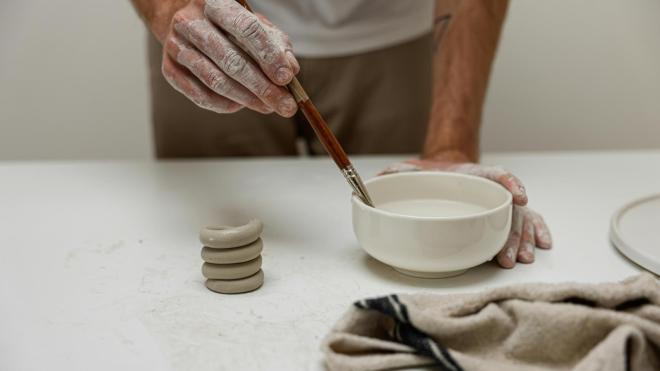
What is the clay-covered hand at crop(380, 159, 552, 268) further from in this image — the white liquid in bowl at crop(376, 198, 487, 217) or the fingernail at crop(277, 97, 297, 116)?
the fingernail at crop(277, 97, 297, 116)

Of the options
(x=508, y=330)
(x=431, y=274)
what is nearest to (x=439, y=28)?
(x=431, y=274)

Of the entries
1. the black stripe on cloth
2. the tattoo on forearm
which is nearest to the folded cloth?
the black stripe on cloth

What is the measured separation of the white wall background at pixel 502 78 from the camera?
1.85 meters

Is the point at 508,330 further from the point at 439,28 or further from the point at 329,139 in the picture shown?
the point at 439,28

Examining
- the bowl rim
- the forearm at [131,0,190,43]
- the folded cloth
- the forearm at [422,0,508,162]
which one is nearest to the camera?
the folded cloth

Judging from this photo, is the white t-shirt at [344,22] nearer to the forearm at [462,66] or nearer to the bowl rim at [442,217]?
the forearm at [462,66]

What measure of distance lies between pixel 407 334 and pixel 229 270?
0.75 ft

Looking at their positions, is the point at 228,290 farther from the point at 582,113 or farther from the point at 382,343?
the point at 582,113

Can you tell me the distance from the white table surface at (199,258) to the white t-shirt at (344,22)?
272 millimetres

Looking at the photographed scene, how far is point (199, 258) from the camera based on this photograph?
822 millimetres

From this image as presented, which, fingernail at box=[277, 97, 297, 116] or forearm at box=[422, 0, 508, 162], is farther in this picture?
forearm at box=[422, 0, 508, 162]

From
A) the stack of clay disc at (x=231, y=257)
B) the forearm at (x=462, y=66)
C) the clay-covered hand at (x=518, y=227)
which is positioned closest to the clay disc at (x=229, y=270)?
the stack of clay disc at (x=231, y=257)

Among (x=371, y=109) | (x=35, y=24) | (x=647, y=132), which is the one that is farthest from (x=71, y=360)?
(x=647, y=132)

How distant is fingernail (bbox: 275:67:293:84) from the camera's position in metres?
0.77
